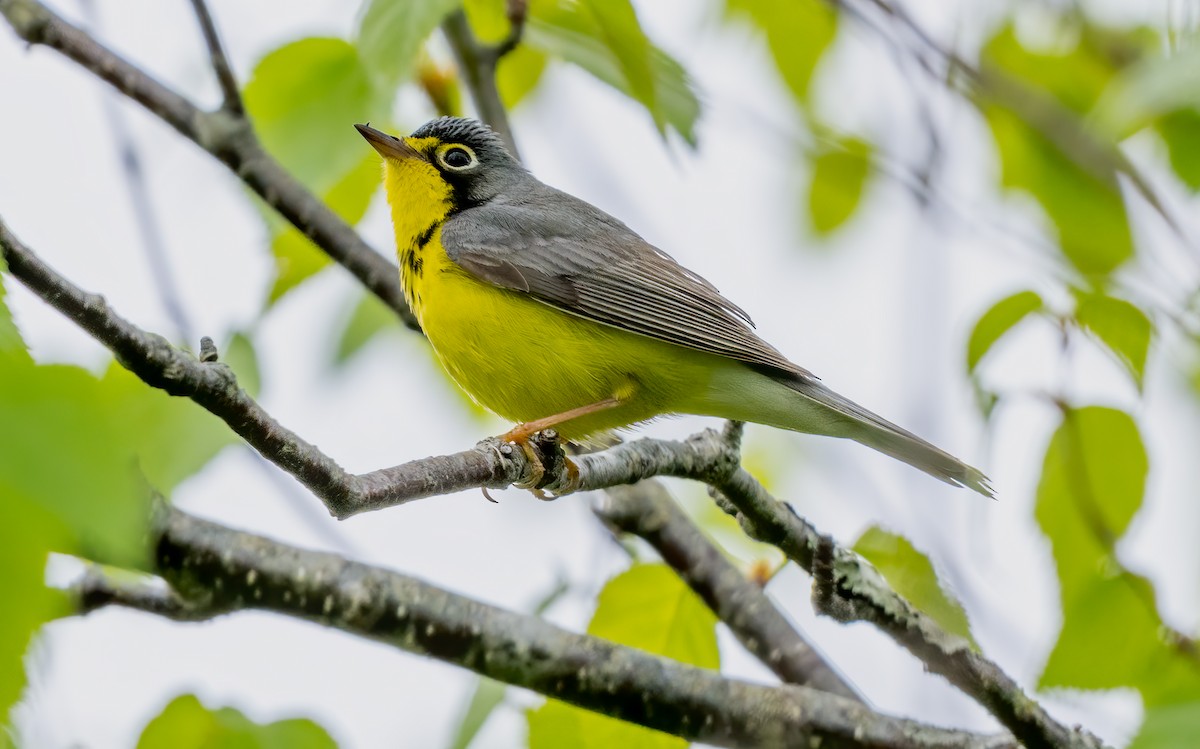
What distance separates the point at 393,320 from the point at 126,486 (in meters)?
5.17

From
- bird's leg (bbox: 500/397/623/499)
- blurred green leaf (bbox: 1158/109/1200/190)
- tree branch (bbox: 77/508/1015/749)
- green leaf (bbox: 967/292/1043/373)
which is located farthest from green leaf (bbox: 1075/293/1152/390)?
bird's leg (bbox: 500/397/623/499)

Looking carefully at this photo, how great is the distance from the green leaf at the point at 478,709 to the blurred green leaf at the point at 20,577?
2790 mm

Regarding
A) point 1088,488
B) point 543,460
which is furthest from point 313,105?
point 1088,488

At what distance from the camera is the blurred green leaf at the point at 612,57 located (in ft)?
9.66

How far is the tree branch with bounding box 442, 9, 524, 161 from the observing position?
5199 millimetres

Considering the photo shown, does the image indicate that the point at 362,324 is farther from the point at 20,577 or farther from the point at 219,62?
the point at 20,577

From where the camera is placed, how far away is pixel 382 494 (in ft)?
9.93

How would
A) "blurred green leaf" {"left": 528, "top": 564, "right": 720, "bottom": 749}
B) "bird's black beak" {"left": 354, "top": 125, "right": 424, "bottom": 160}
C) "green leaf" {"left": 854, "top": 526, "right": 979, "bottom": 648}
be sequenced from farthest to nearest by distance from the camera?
"bird's black beak" {"left": 354, "top": 125, "right": 424, "bottom": 160} < "blurred green leaf" {"left": 528, "top": 564, "right": 720, "bottom": 749} < "green leaf" {"left": 854, "top": 526, "right": 979, "bottom": 648}

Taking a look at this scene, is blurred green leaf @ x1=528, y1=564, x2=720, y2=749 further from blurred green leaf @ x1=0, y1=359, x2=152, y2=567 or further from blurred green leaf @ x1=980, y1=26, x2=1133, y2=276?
blurred green leaf @ x1=0, y1=359, x2=152, y2=567

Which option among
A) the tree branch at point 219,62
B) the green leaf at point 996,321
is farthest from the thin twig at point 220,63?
the green leaf at point 996,321

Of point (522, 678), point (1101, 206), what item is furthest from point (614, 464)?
point (1101, 206)

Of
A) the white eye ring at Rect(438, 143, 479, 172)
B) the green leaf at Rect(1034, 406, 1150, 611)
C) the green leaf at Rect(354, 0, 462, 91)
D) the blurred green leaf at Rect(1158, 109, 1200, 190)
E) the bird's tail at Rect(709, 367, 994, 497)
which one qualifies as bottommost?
the green leaf at Rect(1034, 406, 1150, 611)

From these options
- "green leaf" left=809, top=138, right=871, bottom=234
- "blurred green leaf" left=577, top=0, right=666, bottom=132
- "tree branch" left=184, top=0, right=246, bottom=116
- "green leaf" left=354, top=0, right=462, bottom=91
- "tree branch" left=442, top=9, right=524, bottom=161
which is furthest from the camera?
"green leaf" left=809, top=138, right=871, bottom=234

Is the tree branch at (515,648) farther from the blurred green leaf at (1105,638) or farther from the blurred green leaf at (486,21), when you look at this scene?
the blurred green leaf at (486,21)
